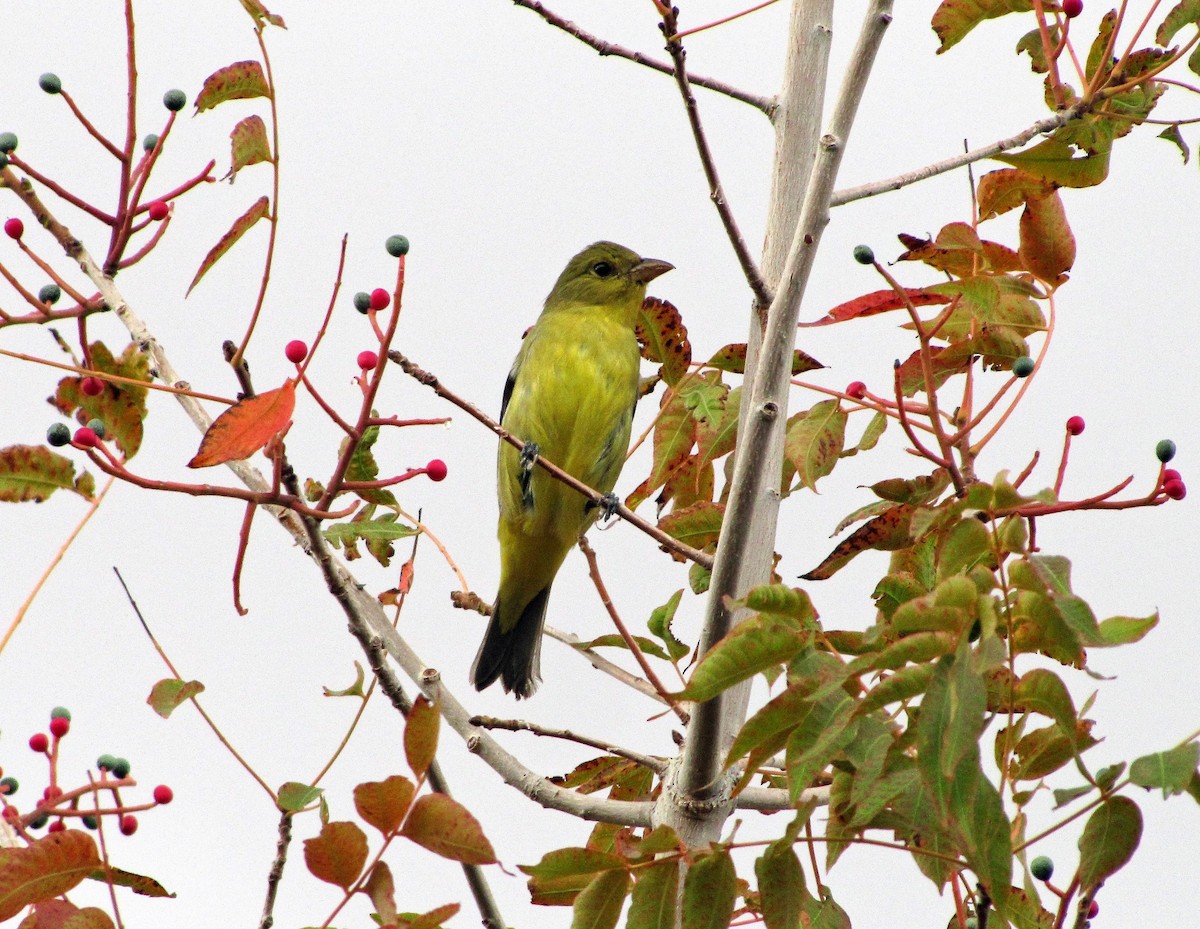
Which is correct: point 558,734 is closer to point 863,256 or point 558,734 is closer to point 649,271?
point 863,256

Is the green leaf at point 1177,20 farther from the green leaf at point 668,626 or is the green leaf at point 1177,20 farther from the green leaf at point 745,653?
the green leaf at point 745,653

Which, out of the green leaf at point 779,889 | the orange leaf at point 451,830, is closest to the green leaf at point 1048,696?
the green leaf at point 779,889

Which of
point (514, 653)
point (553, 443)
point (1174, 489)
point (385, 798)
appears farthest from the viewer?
point (514, 653)

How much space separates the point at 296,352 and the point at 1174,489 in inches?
66.9

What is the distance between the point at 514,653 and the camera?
6445 mm

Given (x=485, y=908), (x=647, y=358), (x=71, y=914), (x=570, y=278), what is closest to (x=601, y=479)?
(x=570, y=278)

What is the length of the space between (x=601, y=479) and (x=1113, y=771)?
417 centimetres

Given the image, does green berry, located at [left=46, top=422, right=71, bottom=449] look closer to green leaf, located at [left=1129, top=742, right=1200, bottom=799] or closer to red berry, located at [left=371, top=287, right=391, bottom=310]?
red berry, located at [left=371, top=287, right=391, bottom=310]

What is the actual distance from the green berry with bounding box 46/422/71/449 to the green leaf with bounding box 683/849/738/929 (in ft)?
4.59

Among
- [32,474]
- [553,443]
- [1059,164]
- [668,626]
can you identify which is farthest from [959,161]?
[553,443]

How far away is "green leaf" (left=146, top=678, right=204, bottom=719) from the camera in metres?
3.07

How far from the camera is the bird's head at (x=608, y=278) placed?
22.2 feet

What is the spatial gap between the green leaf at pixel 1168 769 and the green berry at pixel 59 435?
1.94 metres

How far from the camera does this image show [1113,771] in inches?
84.1
